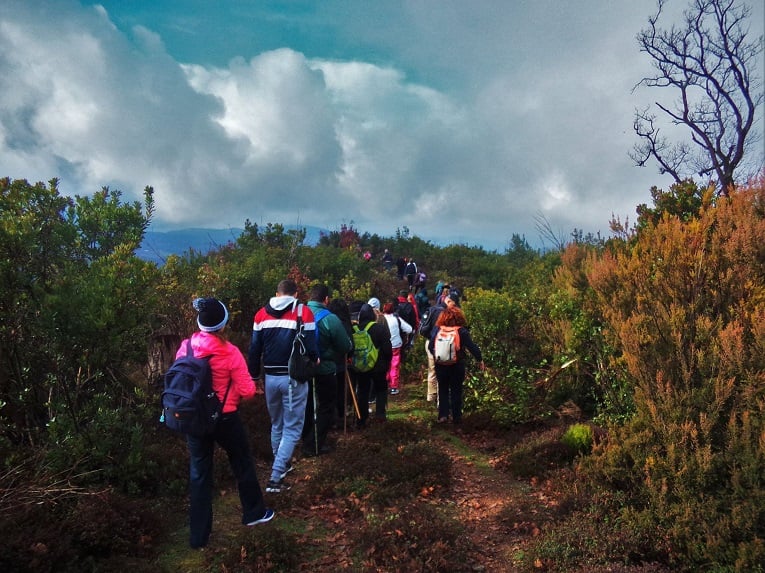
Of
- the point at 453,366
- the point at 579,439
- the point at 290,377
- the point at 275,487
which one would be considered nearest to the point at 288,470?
the point at 275,487

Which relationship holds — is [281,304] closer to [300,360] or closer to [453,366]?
[300,360]

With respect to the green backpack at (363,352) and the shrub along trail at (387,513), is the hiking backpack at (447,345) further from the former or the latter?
the shrub along trail at (387,513)

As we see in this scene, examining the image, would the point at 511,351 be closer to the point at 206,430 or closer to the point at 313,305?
the point at 313,305

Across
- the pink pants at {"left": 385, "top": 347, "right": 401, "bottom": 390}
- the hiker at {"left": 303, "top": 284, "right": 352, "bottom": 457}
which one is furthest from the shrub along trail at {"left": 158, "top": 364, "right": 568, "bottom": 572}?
the pink pants at {"left": 385, "top": 347, "right": 401, "bottom": 390}

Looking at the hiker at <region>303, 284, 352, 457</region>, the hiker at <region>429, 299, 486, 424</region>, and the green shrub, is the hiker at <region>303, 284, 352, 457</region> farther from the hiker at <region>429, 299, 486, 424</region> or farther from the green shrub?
the green shrub

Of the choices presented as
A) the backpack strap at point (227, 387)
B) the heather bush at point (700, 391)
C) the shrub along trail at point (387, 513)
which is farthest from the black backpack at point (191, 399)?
the heather bush at point (700, 391)

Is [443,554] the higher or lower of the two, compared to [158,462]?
lower

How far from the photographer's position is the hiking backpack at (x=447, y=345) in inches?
287

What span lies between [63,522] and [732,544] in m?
5.17

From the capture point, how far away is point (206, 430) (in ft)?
13.5

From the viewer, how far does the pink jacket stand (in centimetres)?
430

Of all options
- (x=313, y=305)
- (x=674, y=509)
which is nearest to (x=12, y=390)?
(x=313, y=305)

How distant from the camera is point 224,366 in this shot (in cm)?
435

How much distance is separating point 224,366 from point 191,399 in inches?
16.0
